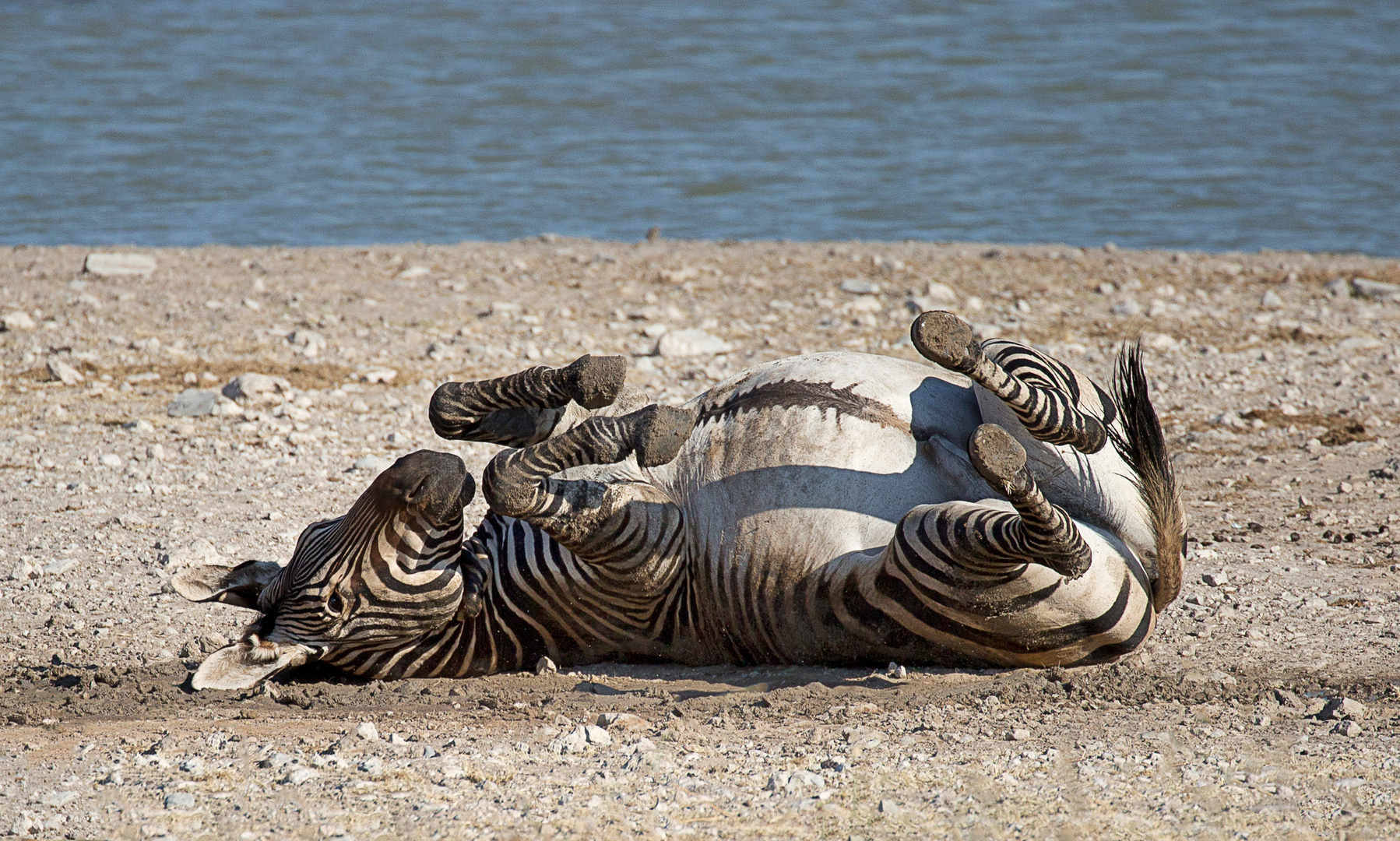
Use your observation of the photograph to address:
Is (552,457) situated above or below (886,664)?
above

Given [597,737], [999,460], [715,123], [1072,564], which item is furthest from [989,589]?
[715,123]

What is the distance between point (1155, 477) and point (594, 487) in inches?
66.7

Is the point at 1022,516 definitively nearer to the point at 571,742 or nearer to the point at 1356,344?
the point at 571,742

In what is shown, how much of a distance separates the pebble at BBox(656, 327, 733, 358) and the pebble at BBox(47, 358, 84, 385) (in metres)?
3.30

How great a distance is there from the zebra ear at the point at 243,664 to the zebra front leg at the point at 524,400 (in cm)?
91

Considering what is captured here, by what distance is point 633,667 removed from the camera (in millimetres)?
4070

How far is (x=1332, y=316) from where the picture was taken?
848 centimetres

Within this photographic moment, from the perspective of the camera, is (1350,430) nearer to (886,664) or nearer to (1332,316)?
(1332,316)

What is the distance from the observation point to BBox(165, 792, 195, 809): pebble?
9.72 feet

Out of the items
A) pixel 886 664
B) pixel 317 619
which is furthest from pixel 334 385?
pixel 886 664

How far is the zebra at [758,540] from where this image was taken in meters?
3.54

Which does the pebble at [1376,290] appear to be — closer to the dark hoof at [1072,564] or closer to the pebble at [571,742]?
the dark hoof at [1072,564]

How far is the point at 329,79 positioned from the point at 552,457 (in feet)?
60.4

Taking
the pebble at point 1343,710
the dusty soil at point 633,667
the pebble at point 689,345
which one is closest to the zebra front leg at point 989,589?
the dusty soil at point 633,667
